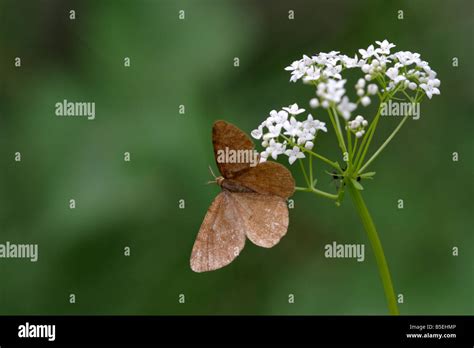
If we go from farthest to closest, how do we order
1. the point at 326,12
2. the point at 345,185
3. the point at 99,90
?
the point at 326,12 → the point at 99,90 → the point at 345,185

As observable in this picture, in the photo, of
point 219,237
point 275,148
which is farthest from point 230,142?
point 219,237

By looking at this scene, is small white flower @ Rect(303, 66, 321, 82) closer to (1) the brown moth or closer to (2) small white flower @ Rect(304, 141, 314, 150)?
(2) small white flower @ Rect(304, 141, 314, 150)

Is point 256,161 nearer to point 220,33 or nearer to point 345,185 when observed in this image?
point 345,185

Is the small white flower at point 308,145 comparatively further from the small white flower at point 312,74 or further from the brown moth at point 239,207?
the small white flower at point 312,74

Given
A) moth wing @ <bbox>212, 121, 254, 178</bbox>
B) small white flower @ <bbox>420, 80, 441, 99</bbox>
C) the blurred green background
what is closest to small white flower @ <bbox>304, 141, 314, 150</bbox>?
moth wing @ <bbox>212, 121, 254, 178</bbox>

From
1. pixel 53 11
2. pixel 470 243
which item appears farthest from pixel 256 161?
pixel 53 11

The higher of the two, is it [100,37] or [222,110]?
[100,37]
